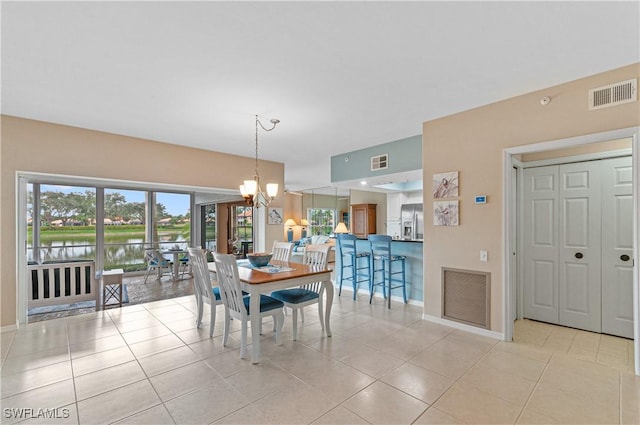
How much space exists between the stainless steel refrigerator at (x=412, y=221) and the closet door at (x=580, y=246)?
170 inches

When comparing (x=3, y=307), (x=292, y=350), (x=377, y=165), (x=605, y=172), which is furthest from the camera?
(x=377, y=165)

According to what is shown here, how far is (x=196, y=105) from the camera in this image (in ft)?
11.1

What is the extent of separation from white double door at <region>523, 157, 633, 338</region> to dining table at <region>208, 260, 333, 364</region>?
110 inches

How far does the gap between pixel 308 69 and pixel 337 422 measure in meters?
2.77

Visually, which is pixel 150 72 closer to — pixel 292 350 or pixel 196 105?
pixel 196 105

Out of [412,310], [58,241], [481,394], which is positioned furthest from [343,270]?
[58,241]

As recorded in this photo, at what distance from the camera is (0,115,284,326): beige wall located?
3.59 m

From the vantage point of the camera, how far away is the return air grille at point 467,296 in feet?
11.1

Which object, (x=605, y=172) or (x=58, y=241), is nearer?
(x=605, y=172)

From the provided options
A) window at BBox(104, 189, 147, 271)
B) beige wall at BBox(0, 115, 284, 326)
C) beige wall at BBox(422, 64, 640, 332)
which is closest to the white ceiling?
beige wall at BBox(422, 64, 640, 332)

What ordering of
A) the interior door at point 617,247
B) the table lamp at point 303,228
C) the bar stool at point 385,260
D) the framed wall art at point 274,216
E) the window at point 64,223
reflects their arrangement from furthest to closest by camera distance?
the table lamp at point 303,228 < the framed wall art at point 274,216 < the window at point 64,223 < the bar stool at point 385,260 < the interior door at point 617,247

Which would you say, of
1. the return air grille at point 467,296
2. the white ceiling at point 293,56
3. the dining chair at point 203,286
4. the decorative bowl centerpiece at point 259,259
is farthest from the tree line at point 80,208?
the return air grille at point 467,296

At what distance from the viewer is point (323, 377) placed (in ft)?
8.15

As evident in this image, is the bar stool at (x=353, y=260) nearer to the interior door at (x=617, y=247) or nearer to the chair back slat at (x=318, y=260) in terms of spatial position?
the chair back slat at (x=318, y=260)
